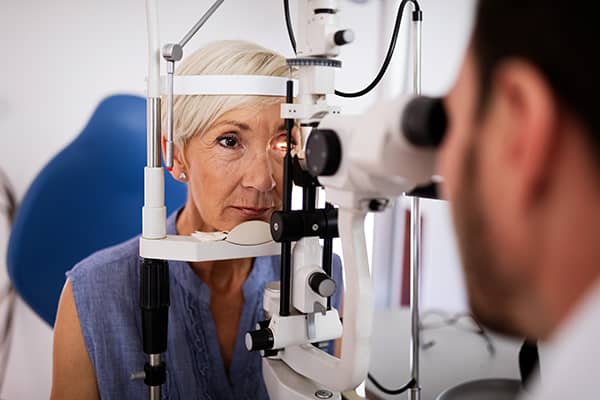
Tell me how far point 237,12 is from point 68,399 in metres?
1.08

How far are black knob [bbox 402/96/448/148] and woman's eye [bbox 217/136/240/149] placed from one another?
74cm

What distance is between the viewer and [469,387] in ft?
5.62

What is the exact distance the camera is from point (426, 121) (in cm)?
55

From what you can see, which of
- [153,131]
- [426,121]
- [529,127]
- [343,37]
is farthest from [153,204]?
[529,127]

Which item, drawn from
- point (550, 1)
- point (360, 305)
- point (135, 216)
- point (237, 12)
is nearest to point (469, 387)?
point (360, 305)

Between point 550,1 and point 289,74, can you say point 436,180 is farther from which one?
point 289,74

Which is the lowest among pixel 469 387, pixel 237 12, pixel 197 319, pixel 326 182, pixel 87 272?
pixel 469 387

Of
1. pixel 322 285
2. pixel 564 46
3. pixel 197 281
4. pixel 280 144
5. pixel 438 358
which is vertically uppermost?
pixel 564 46

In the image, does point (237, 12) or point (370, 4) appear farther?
point (370, 4)

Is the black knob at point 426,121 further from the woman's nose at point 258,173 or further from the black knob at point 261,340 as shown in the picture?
the woman's nose at point 258,173

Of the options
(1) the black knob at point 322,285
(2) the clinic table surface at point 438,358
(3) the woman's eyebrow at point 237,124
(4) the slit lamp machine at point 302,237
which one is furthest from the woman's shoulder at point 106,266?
(2) the clinic table surface at point 438,358

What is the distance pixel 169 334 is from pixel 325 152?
776mm

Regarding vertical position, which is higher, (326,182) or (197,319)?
(326,182)

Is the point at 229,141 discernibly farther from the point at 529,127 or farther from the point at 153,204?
the point at 529,127
